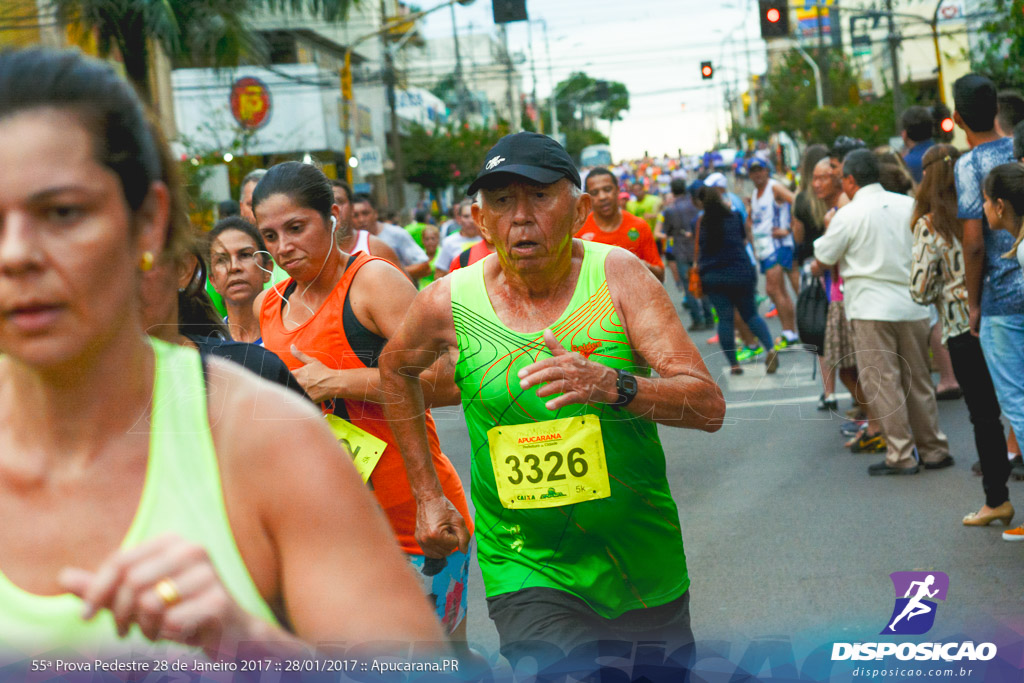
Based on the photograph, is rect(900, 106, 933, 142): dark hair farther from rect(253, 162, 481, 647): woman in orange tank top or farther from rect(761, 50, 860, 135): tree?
rect(761, 50, 860, 135): tree

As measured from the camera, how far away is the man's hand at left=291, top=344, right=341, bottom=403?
11.7 feet

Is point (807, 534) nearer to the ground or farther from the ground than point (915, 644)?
nearer to the ground

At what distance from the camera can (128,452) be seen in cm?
145

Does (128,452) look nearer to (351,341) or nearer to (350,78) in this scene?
(351,341)

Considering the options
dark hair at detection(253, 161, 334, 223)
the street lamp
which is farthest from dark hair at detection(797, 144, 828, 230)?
the street lamp

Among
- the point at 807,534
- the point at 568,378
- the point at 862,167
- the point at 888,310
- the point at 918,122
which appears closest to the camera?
the point at 568,378

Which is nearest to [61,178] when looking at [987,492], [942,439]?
[987,492]

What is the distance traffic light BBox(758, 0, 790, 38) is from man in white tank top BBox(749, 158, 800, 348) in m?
10.5

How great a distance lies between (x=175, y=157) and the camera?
60.1 inches

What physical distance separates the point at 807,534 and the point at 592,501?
11.2 ft

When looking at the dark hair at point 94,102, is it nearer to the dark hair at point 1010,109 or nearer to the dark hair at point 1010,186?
the dark hair at point 1010,186

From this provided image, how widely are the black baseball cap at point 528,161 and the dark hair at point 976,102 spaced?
3558 millimetres

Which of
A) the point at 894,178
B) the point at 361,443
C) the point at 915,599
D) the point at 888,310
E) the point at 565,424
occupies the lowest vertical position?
the point at 915,599

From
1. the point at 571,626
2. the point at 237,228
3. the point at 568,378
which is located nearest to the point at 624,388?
the point at 568,378
